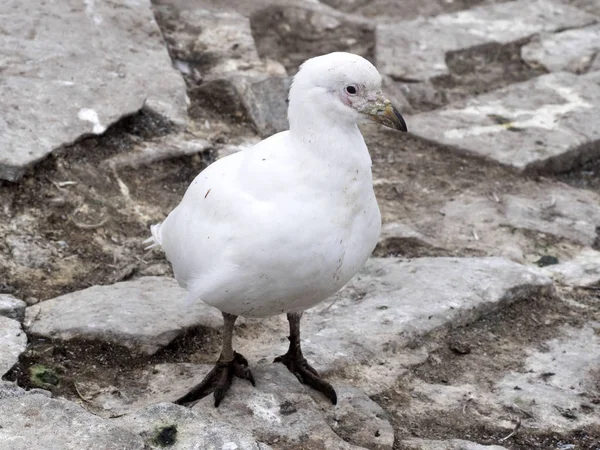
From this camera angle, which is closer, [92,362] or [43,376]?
[43,376]

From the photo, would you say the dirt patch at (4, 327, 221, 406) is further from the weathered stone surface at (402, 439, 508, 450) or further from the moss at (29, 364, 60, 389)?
the weathered stone surface at (402, 439, 508, 450)

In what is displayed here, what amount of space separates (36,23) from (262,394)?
3.20 m

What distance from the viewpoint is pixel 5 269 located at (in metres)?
4.36

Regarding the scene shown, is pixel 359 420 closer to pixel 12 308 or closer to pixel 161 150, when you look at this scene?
pixel 12 308

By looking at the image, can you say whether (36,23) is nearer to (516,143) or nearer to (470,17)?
(516,143)

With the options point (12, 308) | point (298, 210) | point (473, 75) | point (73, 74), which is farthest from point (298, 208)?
point (473, 75)

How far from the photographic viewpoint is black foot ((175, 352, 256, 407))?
143 inches

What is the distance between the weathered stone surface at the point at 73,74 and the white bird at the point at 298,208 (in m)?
1.65

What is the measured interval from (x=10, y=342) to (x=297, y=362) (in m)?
1.10

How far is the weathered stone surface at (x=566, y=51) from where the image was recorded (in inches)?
286

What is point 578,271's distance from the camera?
491 centimetres

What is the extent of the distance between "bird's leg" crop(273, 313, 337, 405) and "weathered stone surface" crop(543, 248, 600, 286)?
160 cm

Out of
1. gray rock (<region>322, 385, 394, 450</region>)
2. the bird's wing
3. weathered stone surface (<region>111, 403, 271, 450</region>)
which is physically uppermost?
the bird's wing

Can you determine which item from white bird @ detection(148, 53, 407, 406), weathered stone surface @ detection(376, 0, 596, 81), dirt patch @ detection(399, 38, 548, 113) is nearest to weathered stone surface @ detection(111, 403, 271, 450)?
white bird @ detection(148, 53, 407, 406)
